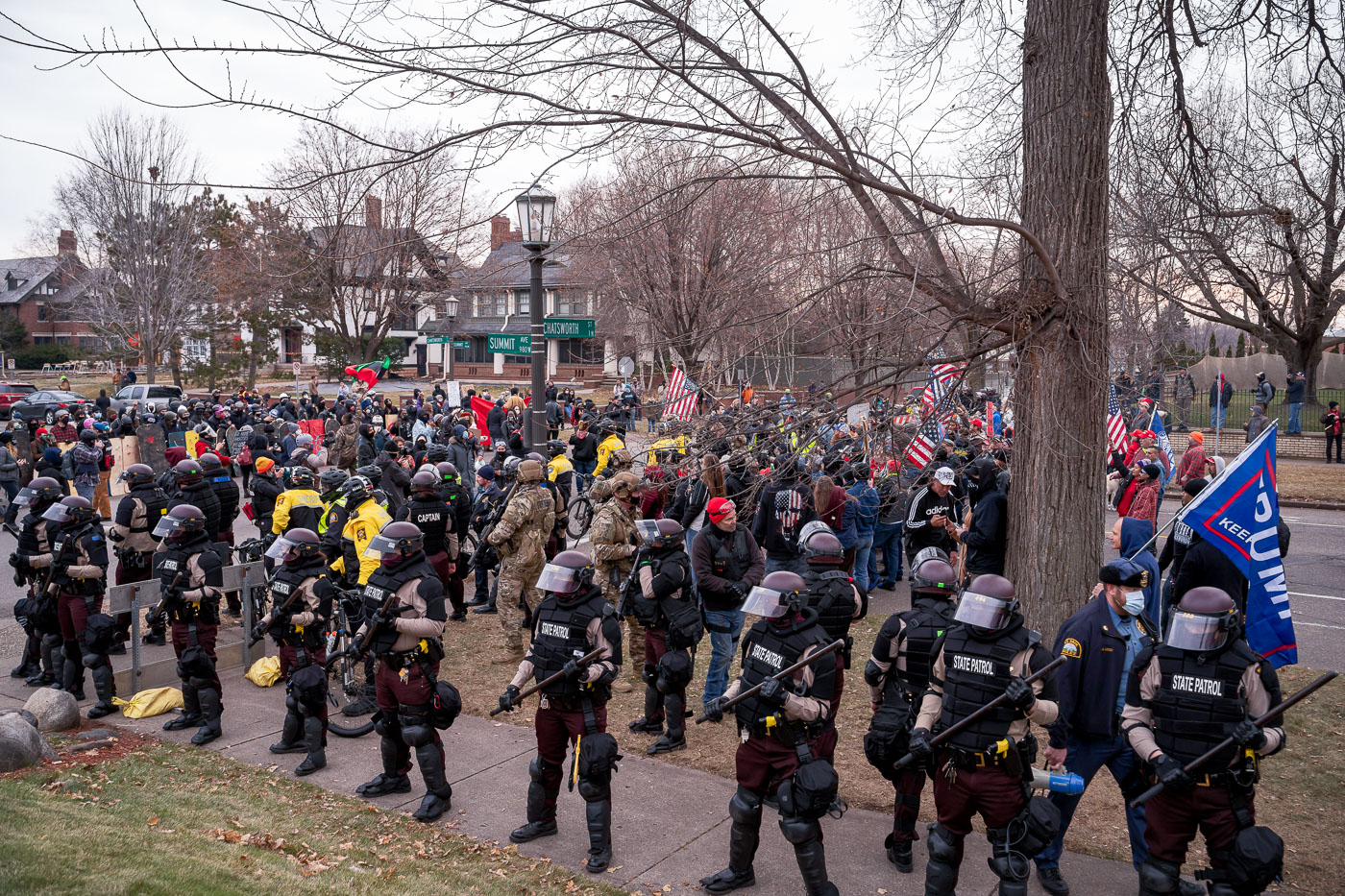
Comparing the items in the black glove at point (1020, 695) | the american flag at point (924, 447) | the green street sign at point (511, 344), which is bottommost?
the black glove at point (1020, 695)

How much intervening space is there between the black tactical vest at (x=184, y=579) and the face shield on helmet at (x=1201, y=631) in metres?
7.25

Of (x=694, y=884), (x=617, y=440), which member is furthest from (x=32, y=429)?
(x=694, y=884)

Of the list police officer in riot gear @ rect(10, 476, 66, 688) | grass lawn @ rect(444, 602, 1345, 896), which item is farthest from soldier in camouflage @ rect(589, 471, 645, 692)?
police officer in riot gear @ rect(10, 476, 66, 688)

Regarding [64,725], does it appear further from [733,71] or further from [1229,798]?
[1229,798]

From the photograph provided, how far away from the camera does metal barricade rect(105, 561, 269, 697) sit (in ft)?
29.6

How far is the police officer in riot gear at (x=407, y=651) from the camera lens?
6707mm

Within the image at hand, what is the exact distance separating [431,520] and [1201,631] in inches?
309

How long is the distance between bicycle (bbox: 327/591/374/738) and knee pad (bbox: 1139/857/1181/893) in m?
5.99

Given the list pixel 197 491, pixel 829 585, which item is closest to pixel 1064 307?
pixel 829 585

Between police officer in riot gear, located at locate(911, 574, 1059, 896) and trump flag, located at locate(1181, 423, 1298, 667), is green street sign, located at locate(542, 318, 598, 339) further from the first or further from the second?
police officer in riot gear, located at locate(911, 574, 1059, 896)

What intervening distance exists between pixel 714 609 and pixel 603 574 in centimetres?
178

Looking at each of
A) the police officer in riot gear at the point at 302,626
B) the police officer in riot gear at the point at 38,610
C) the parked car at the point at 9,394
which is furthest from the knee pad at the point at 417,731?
the parked car at the point at 9,394

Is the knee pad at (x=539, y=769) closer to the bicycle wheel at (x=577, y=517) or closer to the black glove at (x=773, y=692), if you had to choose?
the black glove at (x=773, y=692)

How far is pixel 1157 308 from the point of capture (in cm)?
840
